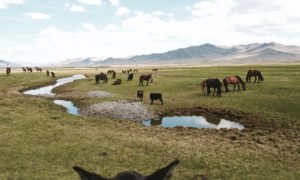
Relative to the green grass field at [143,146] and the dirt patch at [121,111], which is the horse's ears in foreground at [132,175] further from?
the dirt patch at [121,111]

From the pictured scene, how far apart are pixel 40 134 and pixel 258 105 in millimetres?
20453

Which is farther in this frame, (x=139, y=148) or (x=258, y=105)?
(x=258, y=105)

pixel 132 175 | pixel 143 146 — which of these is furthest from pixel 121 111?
pixel 132 175

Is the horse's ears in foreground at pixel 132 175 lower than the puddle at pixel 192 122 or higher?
higher

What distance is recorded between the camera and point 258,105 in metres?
31.4

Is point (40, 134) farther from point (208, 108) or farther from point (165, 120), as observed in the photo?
point (208, 108)

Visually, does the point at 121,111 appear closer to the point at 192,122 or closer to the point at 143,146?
the point at 192,122

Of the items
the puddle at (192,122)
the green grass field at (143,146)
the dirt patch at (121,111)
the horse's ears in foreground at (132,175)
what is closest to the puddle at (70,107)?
the dirt patch at (121,111)

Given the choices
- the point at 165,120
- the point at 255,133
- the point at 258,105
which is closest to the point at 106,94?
the point at 165,120

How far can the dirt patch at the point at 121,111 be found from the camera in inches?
1158

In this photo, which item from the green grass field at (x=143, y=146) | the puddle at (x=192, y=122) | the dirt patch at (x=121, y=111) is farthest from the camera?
the dirt patch at (x=121, y=111)

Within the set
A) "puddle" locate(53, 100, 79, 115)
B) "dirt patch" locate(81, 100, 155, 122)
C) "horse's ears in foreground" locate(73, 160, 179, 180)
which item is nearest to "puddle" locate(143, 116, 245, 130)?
"dirt patch" locate(81, 100, 155, 122)

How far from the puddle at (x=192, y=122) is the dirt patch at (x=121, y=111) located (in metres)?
1.36

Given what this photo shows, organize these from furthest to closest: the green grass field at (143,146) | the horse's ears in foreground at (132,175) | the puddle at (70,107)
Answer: the puddle at (70,107), the green grass field at (143,146), the horse's ears in foreground at (132,175)
